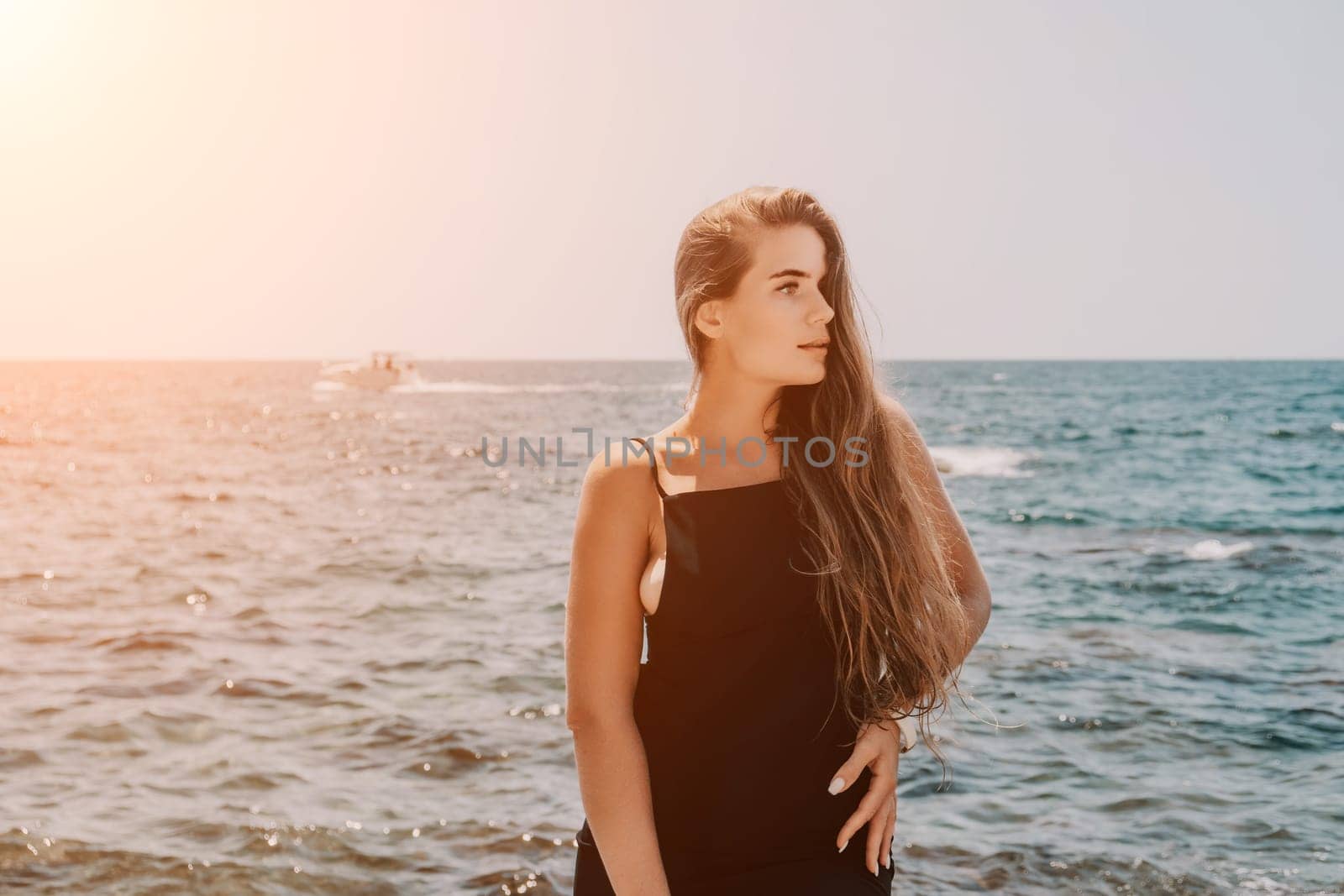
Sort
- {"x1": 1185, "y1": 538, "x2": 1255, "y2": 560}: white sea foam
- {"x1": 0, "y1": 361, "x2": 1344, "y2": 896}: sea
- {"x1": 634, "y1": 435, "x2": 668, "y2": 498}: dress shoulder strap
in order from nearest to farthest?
{"x1": 634, "y1": 435, "x2": 668, "y2": 498}: dress shoulder strap → {"x1": 0, "y1": 361, "x2": 1344, "y2": 896}: sea → {"x1": 1185, "y1": 538, "x2": 1255, "y2": 560}: white sea foam

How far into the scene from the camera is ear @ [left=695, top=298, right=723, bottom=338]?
2.36 metres

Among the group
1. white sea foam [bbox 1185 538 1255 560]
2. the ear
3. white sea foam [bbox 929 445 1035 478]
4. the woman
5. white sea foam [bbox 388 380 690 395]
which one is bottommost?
white sea foam [bbox 1185 538 1255 560]

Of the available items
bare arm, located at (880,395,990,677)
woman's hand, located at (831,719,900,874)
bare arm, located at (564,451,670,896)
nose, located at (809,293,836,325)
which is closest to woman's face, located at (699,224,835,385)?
nose, located at (809,293,836,325)

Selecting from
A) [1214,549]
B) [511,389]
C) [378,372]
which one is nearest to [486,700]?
[1214,549]

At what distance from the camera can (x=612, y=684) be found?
2.18 meters

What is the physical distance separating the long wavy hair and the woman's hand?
46 millimetres

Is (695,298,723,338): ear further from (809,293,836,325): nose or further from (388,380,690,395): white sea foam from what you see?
(388,380,690,395): white sea foam

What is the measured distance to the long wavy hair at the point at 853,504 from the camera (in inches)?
90.4

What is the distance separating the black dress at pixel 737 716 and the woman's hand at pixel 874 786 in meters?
0.03

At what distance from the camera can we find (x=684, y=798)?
87.7 inches

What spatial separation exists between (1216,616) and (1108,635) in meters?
1.92

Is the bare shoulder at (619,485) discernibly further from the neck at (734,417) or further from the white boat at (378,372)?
the white boat at (378,372)

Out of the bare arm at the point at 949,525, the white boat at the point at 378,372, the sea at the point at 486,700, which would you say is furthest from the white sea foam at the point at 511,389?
the bare arm at the point at 949,525

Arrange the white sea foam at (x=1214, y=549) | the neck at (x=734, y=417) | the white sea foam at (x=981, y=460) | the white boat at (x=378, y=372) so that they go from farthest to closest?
the white boat at (x=378, y=372) < the white sea foam at (x=981, y=460) < the white sea foam at (x=1214, y=549) < the neck at (x=734, y=417)
